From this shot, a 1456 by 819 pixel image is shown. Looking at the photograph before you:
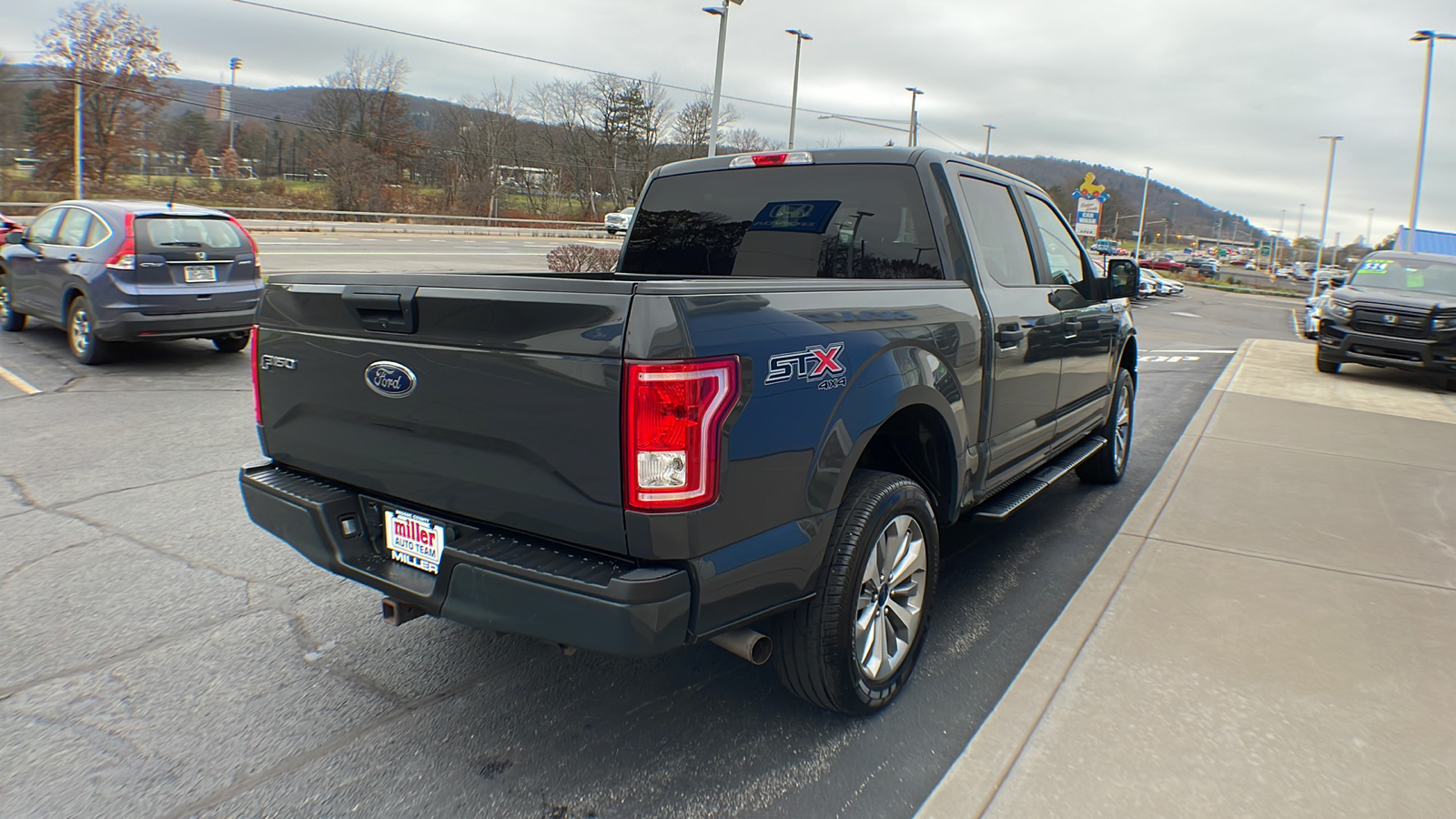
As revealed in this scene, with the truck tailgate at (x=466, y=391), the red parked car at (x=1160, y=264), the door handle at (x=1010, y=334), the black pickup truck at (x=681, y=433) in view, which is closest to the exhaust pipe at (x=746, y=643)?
the black pickup truck at (x=681, y=433)

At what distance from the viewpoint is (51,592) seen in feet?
13.2

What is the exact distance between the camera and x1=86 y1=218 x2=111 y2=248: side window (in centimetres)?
920

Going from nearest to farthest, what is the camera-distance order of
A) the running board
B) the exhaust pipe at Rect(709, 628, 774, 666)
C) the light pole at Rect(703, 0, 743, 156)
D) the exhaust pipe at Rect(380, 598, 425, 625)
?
1. the exhaust pipe at Rect(709, 628, 774, 666)
2. the exhaust pipe at Rect(380, 598, 425, 625)
3. the running board
4. the light pole at Rect(703, 0, 743, 156)

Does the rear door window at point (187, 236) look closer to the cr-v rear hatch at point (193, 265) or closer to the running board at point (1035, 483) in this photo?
the cr-v rear hatch at point (193, 265)

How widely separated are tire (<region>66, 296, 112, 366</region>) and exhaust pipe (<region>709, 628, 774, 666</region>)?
915 cm

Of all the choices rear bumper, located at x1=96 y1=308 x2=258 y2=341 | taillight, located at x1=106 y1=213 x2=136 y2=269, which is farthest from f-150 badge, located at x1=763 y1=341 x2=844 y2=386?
taillight, located at x1=106 y1=213 x2=136 y2=269

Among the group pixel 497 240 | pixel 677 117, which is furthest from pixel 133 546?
pixel 677 117

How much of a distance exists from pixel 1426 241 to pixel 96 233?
129 feet

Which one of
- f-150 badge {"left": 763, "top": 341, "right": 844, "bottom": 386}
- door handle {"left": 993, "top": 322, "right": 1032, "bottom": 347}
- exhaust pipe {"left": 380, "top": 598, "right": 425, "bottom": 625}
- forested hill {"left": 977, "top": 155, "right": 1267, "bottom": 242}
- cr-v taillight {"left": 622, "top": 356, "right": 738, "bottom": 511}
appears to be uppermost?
forested hill {"left": 977, "top": 155, "right": 1267, "bottom": 242}

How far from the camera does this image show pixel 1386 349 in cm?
1195

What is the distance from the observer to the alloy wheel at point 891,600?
9.95 ft

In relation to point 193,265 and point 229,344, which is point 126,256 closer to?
point 193,265

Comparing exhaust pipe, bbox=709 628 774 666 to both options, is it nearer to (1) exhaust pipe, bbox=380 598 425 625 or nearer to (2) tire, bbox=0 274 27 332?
(1) exhaust pipe, bbox=380 598 425 625

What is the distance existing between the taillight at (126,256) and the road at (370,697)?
4.29 meters
